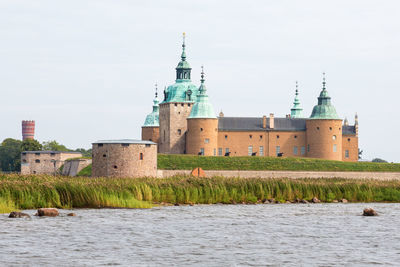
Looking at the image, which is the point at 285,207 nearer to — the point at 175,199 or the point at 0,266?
the point at 175,199

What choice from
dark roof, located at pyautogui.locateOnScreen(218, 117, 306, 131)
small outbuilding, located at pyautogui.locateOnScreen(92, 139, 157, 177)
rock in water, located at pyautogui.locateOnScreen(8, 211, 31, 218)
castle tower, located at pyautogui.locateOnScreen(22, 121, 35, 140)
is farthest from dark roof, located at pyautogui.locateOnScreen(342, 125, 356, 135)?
rock in water, located at pyautogui.locateOnScreen(8, 211, 31, 218)

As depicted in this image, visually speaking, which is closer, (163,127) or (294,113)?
(163,127)

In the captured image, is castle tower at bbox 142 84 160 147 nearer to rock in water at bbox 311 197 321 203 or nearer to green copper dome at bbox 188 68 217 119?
green copper dome at bbox 188 68 217 119

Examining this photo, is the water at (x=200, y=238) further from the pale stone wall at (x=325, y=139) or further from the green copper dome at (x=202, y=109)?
the pale stone wall at (x=325, y=139)

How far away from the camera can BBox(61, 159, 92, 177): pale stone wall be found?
7375 centimetres

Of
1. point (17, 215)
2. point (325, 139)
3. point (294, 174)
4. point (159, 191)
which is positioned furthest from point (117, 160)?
point (325, 139)

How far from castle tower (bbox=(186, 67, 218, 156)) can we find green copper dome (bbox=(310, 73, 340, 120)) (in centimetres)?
1221

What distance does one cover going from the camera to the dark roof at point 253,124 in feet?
276

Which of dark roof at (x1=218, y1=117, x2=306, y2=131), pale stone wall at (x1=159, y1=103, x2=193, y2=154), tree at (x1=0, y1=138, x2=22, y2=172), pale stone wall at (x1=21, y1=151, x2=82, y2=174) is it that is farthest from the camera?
tree at (x1=0, y1=138, x2=22, y2=172)

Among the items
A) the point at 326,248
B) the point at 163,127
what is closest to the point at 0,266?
the point at 326,248

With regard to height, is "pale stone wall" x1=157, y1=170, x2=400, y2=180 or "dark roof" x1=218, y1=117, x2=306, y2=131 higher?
"dark roof" x1=218, y1=117, x2=306, y2=131

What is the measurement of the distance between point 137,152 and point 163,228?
25.8 meters

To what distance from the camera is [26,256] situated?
20906 millimetres

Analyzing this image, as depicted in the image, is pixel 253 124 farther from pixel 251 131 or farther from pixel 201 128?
pixel 201 128
